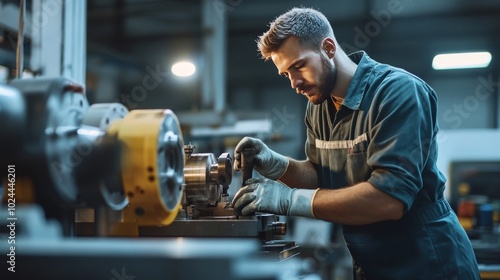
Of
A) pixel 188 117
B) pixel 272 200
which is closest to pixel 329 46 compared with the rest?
pixel 272 200

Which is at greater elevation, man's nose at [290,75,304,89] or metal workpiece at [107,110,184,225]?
man's nose at [290,75,304,89]

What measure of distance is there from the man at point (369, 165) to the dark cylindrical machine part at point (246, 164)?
3 centimetres

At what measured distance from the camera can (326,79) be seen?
61.0 inches

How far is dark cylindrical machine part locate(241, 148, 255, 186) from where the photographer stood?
59.8 inches

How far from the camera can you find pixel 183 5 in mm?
5180

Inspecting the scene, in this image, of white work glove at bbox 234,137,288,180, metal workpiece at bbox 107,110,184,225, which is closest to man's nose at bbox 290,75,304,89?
white work glove at bbox 234,137,288,180

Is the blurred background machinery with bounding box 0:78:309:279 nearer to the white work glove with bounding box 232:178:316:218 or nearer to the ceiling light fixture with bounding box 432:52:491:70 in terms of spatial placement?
the white work glove with bounding box 232:178:316:218

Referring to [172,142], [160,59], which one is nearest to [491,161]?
[160,59]

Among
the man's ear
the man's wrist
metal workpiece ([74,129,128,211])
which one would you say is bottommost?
the man's wrist

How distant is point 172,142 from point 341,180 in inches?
30.6

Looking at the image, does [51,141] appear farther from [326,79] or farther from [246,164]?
[326,79]

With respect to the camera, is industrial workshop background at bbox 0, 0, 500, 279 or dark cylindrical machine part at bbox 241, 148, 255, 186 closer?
industrial workshop background at bbox 0, 0, 500, 279

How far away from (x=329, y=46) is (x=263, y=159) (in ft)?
1.37

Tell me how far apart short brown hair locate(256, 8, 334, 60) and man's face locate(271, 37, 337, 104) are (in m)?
0.02
